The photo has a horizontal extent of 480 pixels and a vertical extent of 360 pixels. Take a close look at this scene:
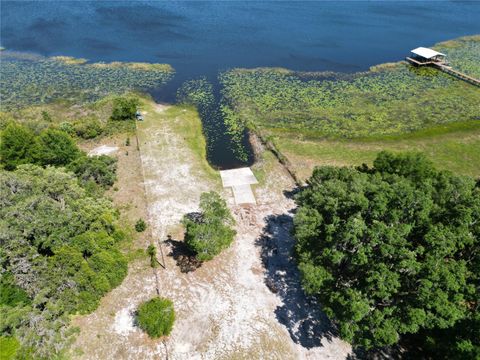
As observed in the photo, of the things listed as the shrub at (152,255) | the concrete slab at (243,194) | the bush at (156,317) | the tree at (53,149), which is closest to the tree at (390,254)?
the bush at (156,317)

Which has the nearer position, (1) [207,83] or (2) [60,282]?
(2) [60,282]

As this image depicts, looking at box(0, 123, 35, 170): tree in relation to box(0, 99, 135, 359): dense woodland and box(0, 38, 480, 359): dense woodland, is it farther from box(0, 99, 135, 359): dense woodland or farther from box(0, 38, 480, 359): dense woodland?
box(0, 99, 135, 359): dense woodland

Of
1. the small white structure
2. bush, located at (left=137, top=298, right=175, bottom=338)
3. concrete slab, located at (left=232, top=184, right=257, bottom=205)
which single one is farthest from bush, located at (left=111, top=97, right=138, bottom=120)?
the small white structure

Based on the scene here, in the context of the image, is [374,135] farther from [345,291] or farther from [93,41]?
[93,41]

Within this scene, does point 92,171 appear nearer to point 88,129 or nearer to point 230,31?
point 88,129

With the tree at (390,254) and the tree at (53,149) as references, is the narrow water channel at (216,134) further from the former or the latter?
the tree at (390,254)

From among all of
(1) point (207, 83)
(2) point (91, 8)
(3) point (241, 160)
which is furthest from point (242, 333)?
(2) point (91, 8)
